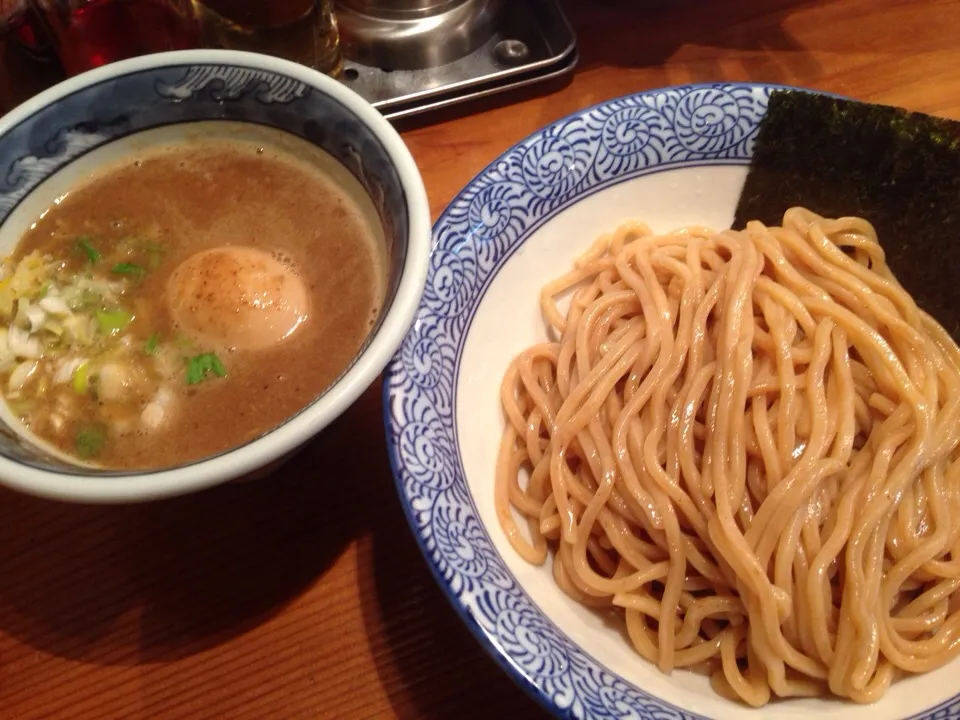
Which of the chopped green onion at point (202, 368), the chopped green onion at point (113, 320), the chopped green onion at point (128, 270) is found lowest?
the chopped green onion at point (202, 368)

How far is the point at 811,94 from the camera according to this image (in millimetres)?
1674

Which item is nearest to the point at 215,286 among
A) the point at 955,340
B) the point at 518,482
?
the point at 518,482

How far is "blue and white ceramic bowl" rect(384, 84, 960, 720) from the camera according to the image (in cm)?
115

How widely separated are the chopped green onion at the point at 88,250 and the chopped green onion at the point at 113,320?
0.13 m

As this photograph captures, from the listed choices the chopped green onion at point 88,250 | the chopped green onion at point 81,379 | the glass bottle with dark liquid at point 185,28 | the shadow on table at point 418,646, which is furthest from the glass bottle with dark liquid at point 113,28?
the shadow on table at point 418,646

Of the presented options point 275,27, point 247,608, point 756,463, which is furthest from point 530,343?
point 275,27

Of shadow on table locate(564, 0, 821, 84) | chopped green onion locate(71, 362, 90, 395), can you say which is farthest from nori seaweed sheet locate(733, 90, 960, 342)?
chopped green onion locate(71, 362, 90, 395)

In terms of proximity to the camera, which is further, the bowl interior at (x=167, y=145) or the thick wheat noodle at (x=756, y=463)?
the bowl interior at (x=167, y=145)

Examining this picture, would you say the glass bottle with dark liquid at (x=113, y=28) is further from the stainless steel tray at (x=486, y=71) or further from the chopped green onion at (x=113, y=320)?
the chopped green onion at (x=113, y=320)

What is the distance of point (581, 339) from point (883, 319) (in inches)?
24.3

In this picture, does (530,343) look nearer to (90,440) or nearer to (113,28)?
(90,440)

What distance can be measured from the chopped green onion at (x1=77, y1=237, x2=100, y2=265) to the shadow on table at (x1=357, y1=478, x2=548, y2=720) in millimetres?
750

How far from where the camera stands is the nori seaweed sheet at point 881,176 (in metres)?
1.60

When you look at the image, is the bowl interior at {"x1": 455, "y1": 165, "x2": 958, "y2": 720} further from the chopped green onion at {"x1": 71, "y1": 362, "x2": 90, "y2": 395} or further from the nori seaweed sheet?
the chopped green onion at {"x1": 71, "y1": 362, "x2": 90, "y2": 395}
